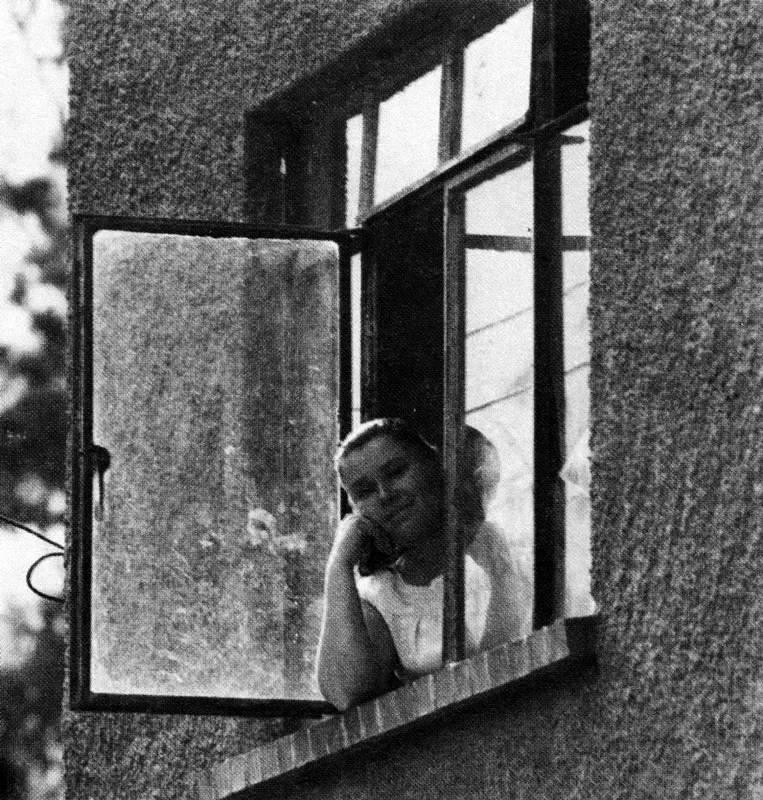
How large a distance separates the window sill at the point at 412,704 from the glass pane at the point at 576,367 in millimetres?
224

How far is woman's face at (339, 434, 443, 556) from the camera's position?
298 inches

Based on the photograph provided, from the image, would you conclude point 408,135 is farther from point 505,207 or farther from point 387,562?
point 387,562

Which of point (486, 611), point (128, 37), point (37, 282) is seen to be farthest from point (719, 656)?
point (37, 282)

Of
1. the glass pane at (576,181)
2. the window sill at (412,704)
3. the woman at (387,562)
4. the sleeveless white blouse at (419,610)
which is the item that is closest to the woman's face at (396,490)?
the woman at (387,562)

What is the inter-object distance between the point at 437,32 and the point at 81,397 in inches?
56.6

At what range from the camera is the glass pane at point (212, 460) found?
7957 mm

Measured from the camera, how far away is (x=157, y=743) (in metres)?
9.32

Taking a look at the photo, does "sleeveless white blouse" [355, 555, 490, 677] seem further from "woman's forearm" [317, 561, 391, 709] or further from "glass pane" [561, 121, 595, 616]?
"glass pane" [561, 121, 595, 616]

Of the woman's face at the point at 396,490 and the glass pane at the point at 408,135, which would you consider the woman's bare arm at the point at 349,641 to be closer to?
the woman's face at the point at 396,490

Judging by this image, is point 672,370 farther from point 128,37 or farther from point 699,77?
point 128,37

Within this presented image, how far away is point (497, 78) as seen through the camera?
7.69m

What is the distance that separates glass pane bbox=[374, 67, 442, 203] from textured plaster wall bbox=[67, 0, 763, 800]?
4.55 ft

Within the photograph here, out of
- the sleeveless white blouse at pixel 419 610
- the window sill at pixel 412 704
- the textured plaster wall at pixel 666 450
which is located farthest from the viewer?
the sleeveless white blouse at pixel 419 610

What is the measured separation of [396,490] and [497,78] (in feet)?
3.67
